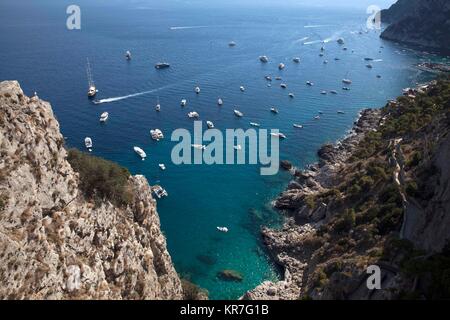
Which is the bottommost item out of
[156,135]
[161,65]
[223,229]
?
[223,229]

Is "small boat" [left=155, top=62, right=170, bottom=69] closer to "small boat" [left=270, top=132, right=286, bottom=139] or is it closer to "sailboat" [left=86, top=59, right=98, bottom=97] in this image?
"sailboat" [left=86, top=59, right=98, bottom=97]

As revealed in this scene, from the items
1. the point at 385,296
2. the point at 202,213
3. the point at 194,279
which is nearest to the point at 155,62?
the point at 202,213

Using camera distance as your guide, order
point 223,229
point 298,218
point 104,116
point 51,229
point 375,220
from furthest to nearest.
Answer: point 104,116 → point 298,218 → point 223,229 → point 375,220 → point 51,229

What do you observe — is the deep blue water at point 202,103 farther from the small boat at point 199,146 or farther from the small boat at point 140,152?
the small boat at point 199,146

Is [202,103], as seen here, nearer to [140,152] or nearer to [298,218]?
[140,152]

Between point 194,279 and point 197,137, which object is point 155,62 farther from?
point 194,279

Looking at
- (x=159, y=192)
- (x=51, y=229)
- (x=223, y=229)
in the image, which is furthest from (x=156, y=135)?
(x=51, y=229)
